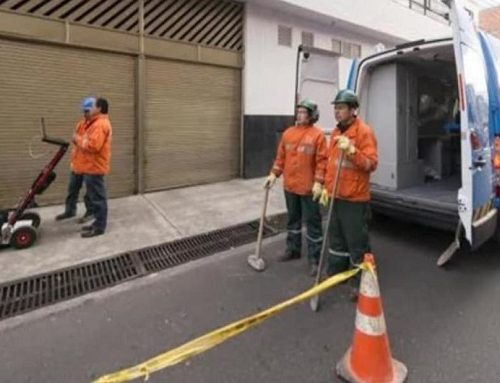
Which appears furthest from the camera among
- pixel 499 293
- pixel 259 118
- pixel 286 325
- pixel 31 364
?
pixel 259 118

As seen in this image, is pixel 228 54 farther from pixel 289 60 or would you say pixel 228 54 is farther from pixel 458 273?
pixel 458 273

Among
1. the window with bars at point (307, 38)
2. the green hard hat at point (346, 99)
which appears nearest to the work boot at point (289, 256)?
the green hard hat at point (346, 99)

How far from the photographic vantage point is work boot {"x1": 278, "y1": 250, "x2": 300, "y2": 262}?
475 centimetres

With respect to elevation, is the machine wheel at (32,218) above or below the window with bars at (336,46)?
below

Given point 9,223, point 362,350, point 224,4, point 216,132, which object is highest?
point 224,4

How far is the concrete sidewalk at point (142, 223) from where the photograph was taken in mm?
4590

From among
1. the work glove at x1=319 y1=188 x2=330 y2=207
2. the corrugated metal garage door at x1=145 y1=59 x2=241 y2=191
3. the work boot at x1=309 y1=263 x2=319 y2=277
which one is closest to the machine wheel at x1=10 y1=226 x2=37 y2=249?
the corrugated metal garage door at x1=145 y1=59 x2=241 y2=191

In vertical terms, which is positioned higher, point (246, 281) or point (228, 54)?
point (228, 54)

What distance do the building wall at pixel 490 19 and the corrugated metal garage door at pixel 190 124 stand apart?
16201 mm

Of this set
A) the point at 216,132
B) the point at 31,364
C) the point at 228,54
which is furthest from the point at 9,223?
the point at 228,54

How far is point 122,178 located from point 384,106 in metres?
4.11

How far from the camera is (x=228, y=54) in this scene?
331 inches

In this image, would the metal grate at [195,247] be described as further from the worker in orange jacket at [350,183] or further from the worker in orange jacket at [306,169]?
the worker in orange jacket at [350,183]

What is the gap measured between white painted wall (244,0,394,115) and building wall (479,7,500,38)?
13.6 m
